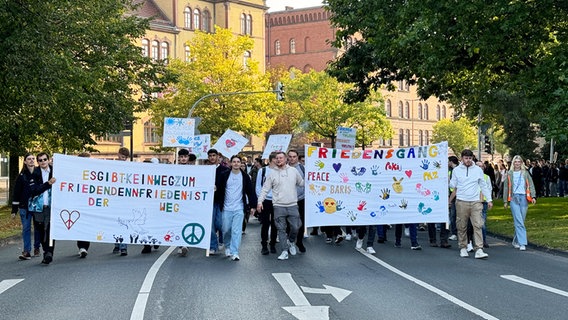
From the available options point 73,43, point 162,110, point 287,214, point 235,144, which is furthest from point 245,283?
point 162,110

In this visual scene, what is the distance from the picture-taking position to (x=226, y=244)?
16781 mm

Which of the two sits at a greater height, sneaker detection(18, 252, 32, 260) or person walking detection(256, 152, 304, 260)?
person walking detection(256, 152, 304, 260)

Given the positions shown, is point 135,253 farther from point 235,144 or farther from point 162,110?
point 162,110

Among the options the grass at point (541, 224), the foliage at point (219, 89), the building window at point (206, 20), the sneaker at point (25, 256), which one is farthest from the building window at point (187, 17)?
the sneaker at point (25, 256)

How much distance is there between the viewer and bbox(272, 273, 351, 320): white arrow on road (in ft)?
33.3

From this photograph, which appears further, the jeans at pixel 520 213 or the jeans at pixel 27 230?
the jeans at pixel 520 213

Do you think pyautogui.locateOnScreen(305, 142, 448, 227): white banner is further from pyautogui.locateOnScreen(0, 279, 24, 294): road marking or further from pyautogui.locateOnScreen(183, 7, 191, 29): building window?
pyautogui.locateOnScreen(183, 7, 191, 29): building window

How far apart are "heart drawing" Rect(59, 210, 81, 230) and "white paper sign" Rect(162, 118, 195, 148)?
64.8 feet

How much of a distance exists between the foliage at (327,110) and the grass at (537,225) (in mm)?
51346

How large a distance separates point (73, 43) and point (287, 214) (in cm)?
2181

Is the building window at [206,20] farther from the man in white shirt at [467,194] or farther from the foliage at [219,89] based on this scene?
the man in white shirt at [467,194]

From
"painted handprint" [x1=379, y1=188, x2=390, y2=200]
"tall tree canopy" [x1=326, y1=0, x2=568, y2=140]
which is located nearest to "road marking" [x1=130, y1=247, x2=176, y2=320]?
"painted handprint" [x1=379, y1=188, x2=390, y2=200]

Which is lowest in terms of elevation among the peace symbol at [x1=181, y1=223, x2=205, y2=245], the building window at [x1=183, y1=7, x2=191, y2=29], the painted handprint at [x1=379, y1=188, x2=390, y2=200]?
the peace symbol at [x1=181, y1=223, x2=205, y2=245]

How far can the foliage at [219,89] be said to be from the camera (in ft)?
228
